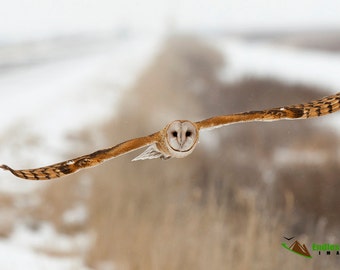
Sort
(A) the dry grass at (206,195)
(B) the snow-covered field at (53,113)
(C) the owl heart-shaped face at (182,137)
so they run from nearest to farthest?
(C) the owl heart-shaped face at (182,137) < (A) the dry grass at (206,195) < (B) the snow-covered field at (53,113)

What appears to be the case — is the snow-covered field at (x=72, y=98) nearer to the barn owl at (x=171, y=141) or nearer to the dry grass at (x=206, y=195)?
the dry grass at (x=206, y=195)

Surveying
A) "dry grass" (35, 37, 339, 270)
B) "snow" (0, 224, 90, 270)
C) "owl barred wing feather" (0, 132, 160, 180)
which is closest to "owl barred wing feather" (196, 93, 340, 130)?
"owl barred wing feather" (0, 132, 160, 180)

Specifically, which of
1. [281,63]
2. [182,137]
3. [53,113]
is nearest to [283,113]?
[182,137]

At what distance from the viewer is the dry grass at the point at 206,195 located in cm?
287

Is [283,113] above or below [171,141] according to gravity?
above

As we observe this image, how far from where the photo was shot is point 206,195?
10.6 ft

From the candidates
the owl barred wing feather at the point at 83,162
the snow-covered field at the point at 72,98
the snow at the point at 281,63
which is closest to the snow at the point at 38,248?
the snow-covered field at the point at 72,98

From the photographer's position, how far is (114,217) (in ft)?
10.4

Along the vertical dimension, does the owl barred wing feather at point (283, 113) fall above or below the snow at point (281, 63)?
below

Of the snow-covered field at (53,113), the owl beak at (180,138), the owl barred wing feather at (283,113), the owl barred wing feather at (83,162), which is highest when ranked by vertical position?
the snow-covered field at (53,113)

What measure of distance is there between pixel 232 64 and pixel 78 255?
202cm

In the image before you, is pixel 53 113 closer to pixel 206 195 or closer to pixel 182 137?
pixel 206 195

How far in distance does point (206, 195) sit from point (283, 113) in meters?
1.67

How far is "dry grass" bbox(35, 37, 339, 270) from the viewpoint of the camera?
2.87m
